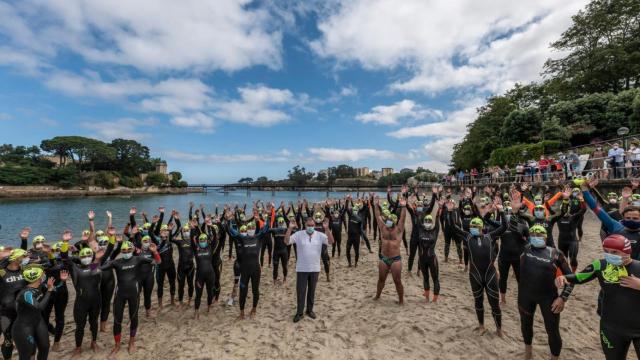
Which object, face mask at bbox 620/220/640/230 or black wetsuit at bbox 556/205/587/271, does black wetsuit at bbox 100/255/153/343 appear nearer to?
face mask at bbox 620/220/640/230

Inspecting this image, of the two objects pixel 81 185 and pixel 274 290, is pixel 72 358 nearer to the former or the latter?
pixel 274 290

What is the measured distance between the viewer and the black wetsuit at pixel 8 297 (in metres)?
5.48

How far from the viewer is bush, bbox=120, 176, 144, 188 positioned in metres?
104

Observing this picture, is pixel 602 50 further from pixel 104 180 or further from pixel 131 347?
pixel 104 180

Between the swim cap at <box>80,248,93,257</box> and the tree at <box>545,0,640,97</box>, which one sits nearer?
the swim cap at <box>80,248,93,257</box>

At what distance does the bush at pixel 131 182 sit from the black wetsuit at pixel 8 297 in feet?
386

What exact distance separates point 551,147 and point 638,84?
15692 millimetres

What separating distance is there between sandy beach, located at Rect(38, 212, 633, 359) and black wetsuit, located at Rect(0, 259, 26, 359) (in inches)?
47.2

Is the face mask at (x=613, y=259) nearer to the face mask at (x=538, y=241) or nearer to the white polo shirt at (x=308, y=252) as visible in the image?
the face mask at (x=538, y=241)

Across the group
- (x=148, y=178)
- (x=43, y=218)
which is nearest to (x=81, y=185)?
(x=148, y=178)

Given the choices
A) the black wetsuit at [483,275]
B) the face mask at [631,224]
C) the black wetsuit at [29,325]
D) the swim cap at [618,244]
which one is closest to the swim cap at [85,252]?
the black wetsuit at [29,325]

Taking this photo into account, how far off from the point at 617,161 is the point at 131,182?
12522cm

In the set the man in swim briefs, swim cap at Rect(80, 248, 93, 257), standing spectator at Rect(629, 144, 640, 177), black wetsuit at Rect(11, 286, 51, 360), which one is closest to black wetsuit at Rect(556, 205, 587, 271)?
the man in swim briefs

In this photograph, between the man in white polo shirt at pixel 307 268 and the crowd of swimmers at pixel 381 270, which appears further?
the man in white polo shirt at pixel 307 268
